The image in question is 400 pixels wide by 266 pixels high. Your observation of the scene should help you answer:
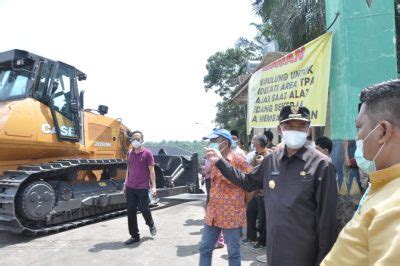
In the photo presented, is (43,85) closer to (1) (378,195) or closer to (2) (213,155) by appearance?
(2) (213,155)

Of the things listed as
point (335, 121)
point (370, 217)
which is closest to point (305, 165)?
point (370, 217)

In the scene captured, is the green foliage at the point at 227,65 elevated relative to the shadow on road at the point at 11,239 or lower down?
elevated

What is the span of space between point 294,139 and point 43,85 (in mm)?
6195

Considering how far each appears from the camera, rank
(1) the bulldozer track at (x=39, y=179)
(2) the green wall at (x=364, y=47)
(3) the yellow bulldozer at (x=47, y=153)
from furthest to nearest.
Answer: (3) the yellow bulldozer at (x=47, y=153) < (1) the bulldozer track at (x=39, y=179) < (2) the green wall at (x=364, y=47)

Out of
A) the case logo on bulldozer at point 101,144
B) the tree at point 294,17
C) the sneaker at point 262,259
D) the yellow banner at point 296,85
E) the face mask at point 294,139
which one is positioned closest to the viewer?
the face mask at point 294,139

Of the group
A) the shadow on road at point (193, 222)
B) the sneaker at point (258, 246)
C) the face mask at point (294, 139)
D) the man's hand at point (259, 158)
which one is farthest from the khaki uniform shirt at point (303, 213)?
the shadow on road at point (193, 222)

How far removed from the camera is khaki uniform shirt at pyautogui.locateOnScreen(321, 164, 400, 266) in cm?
109

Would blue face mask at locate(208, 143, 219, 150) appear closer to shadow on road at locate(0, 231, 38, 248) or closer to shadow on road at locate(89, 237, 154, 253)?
shadow on road at locate(89, 237, 154, 253)

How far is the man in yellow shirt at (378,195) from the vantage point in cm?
111

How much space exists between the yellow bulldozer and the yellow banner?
3909 mm

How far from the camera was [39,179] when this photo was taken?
24.7ft

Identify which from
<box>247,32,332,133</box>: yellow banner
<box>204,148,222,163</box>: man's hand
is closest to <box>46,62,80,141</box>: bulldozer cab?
<box>247,32,332,133</box>: yellow banner

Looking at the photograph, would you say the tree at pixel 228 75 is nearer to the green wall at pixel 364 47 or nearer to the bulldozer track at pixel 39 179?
the bulldozer track at pixel 39 179

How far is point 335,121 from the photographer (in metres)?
5.16
